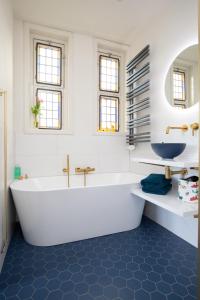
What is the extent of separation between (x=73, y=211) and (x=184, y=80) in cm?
191

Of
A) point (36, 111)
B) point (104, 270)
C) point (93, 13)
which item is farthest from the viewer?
point (36, 111)

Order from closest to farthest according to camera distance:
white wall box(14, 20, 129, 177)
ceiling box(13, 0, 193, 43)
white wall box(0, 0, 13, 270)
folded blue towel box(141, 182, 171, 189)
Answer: white wall box(0, 0, 13, 270) → folded blue towel box(141, 182, 171, 189) → ceiling box(13, 0, 193, 43) → white wall box(14, 20, 129, 177)

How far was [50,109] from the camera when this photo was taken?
2836 millimetres

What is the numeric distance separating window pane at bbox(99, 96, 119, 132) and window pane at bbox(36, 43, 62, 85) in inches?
32.6

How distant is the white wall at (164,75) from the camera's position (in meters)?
1.91

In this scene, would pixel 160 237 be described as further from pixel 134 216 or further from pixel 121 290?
pixel 121 290

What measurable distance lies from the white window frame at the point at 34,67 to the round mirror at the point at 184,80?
59.2 inches

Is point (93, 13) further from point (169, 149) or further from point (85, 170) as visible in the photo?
point (85, 170)

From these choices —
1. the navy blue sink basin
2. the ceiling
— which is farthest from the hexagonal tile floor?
the ceiling

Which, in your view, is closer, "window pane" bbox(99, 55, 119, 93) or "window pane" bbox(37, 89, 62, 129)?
"window pane" bbox(37, 89, 62, 129)

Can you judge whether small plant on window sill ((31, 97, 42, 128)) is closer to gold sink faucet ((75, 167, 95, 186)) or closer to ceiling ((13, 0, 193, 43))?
gold sink faucet ((75, 167, 95, 186))

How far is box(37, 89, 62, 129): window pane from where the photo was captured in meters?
2.77

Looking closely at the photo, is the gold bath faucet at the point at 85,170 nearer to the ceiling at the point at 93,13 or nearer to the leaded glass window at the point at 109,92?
the leaded glass window at the point at 109,92

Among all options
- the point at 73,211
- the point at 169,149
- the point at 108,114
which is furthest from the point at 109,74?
the point at 73,211
